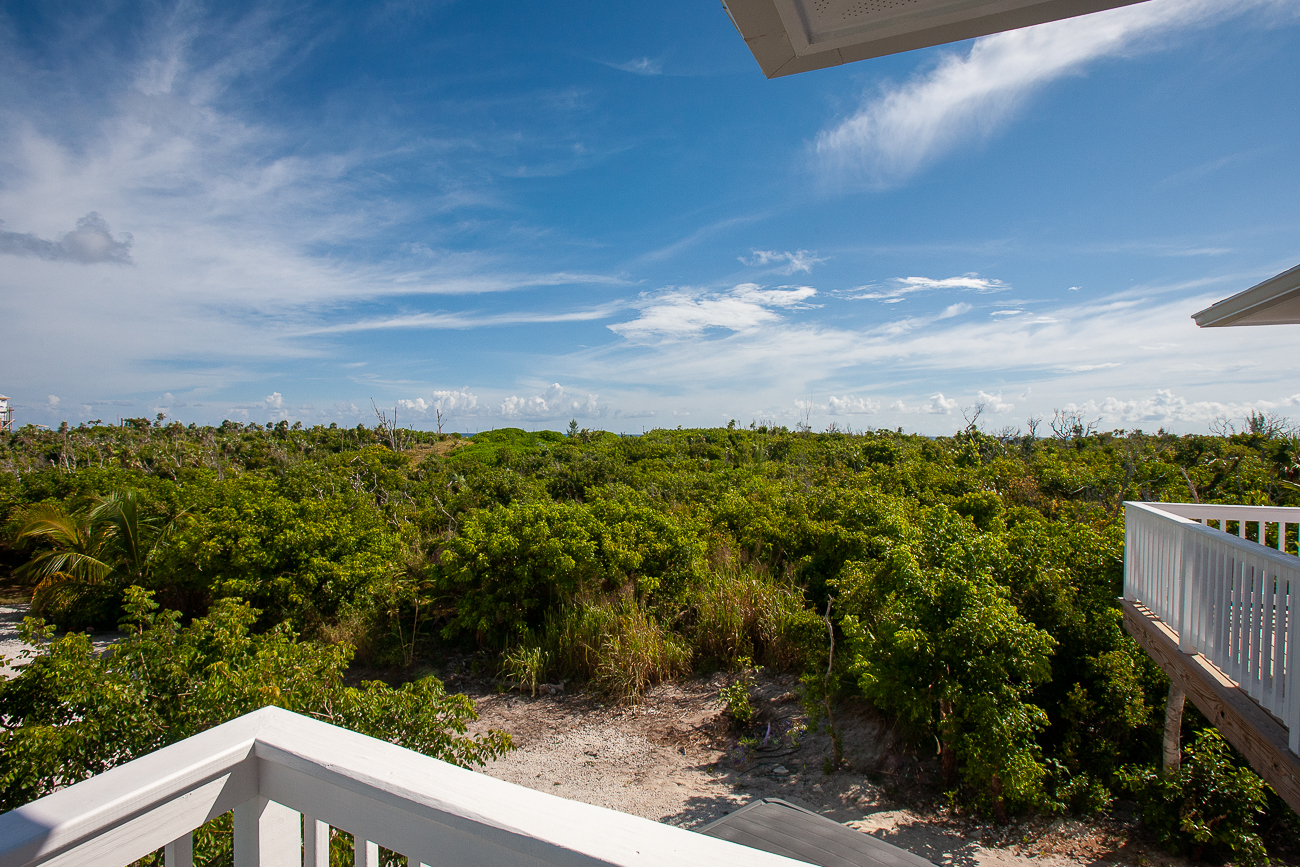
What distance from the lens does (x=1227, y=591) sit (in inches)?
182

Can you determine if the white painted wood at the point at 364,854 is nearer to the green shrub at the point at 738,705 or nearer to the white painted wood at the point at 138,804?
the white painted wood at the point at 138,804

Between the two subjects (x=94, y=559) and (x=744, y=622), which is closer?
(x=744, y=622)

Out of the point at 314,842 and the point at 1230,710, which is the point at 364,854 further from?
the point at 1230,710

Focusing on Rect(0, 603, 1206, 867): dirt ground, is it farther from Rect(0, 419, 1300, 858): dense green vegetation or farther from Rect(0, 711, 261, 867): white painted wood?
Rect(0, 711, 261, 867): white painted wood

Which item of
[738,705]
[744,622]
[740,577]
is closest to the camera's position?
[738,705]

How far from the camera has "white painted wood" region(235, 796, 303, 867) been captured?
1039 mm

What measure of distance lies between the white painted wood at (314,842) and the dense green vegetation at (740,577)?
3.39m

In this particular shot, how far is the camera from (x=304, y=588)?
8.34 meters

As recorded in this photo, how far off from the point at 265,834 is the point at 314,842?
0.09m

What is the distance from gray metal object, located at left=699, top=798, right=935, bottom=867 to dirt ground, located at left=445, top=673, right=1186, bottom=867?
2.16m

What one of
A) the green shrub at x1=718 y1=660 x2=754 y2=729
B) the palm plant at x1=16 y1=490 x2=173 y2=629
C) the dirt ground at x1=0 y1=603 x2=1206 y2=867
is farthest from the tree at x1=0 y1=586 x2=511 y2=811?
the palm plant at x1=16 y1=490 x2=173 y2=629

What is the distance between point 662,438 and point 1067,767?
66.3ft

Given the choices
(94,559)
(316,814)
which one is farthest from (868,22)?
(94,559)

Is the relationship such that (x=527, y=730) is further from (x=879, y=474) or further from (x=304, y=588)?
(x=879, y=474)
